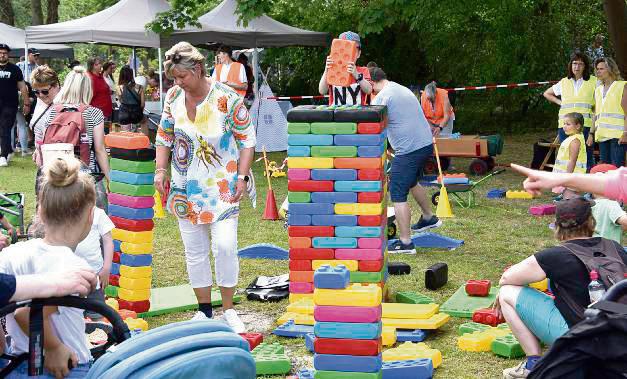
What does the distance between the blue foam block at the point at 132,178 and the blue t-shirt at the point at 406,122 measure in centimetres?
270

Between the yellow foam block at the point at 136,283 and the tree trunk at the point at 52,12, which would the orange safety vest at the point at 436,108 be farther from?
the tree trunk at the point at 52,12

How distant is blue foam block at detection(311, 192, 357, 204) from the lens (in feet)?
23.4

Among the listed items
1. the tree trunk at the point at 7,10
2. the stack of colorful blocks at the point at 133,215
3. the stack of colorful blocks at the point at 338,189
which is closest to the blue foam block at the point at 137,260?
the stack of colorful blocks at the point at 133,215

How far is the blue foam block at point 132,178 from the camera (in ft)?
23.4

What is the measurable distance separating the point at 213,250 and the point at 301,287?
3.59ft

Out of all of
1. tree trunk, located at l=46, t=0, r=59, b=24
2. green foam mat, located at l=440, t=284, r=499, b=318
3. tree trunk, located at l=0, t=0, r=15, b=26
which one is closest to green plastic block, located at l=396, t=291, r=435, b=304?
green foam mat, located at l=440, t=284, r=499, b=318

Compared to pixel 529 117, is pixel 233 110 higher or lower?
higher

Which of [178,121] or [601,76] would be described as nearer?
[178,121]

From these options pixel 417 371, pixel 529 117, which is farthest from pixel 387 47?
pixel 417 371

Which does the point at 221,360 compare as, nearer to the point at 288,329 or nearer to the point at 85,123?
the point at 288,329

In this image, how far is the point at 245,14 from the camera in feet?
47.9

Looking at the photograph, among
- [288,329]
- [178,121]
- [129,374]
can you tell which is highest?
[178,121]

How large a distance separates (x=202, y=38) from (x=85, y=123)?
447 inches

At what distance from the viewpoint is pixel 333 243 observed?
720 centimetres
